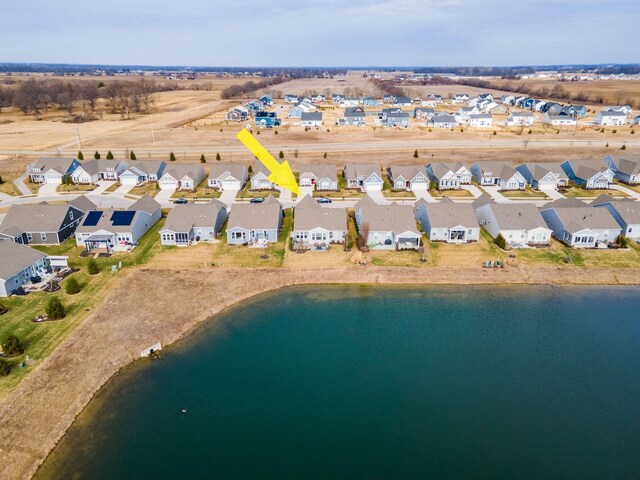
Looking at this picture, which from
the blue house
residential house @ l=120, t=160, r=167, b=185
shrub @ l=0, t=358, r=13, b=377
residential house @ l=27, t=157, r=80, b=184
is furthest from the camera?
the blue house

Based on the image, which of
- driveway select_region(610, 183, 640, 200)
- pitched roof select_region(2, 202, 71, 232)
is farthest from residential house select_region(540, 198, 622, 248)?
pitched roof select_region(2, 202, 71, 232)

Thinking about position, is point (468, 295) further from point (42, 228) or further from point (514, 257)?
point (42, 228)

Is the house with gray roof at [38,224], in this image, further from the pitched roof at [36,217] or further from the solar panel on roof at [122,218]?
the solar panel on roof at [122,218]

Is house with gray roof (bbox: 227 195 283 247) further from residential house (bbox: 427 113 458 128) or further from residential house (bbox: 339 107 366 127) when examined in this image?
residential house (bbox: 427 113 458 128)

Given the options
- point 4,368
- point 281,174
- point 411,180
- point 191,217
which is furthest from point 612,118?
point 4,368

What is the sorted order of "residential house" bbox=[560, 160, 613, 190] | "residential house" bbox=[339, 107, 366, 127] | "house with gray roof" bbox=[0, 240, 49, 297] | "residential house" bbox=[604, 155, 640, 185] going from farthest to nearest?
"residential house" bbox=[339, 107, 366, 127] → "residential house" bbox=[604, 155, 640, 185] → "residential house" bbox=[560, 160, 613, 190] → "house with gray roof" bbox=[0, 240, 49, 297]

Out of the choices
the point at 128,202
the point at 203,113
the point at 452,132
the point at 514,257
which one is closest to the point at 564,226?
the point at 514,257

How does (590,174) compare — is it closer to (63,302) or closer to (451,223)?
(451,223)
